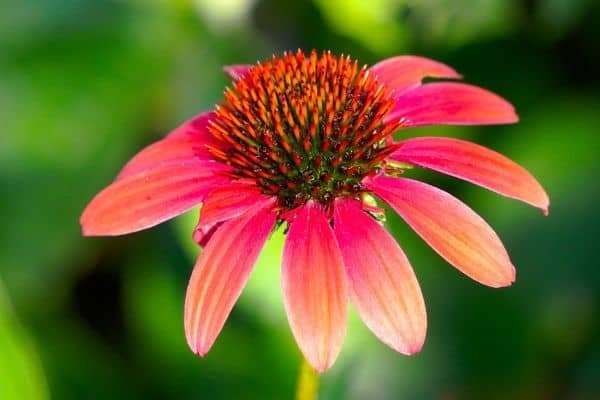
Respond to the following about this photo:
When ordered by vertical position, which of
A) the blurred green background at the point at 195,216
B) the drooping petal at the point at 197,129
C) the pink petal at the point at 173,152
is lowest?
the blurred green background at the point at 195,216

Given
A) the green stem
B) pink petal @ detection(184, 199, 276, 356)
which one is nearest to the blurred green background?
the green stem

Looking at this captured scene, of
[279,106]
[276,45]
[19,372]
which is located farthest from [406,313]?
[276,45]

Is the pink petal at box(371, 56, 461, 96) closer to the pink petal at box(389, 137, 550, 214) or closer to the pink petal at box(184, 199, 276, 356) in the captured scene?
the pink petal at box(389, 137, 550, 214)

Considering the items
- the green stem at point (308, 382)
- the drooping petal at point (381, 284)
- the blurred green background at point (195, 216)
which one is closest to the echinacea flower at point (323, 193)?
the drooping petal at point (381, 284)

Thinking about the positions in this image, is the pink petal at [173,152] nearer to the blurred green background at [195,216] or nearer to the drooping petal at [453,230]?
the drooping petal at [453,230]

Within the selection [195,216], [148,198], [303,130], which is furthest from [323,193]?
[195,216]
